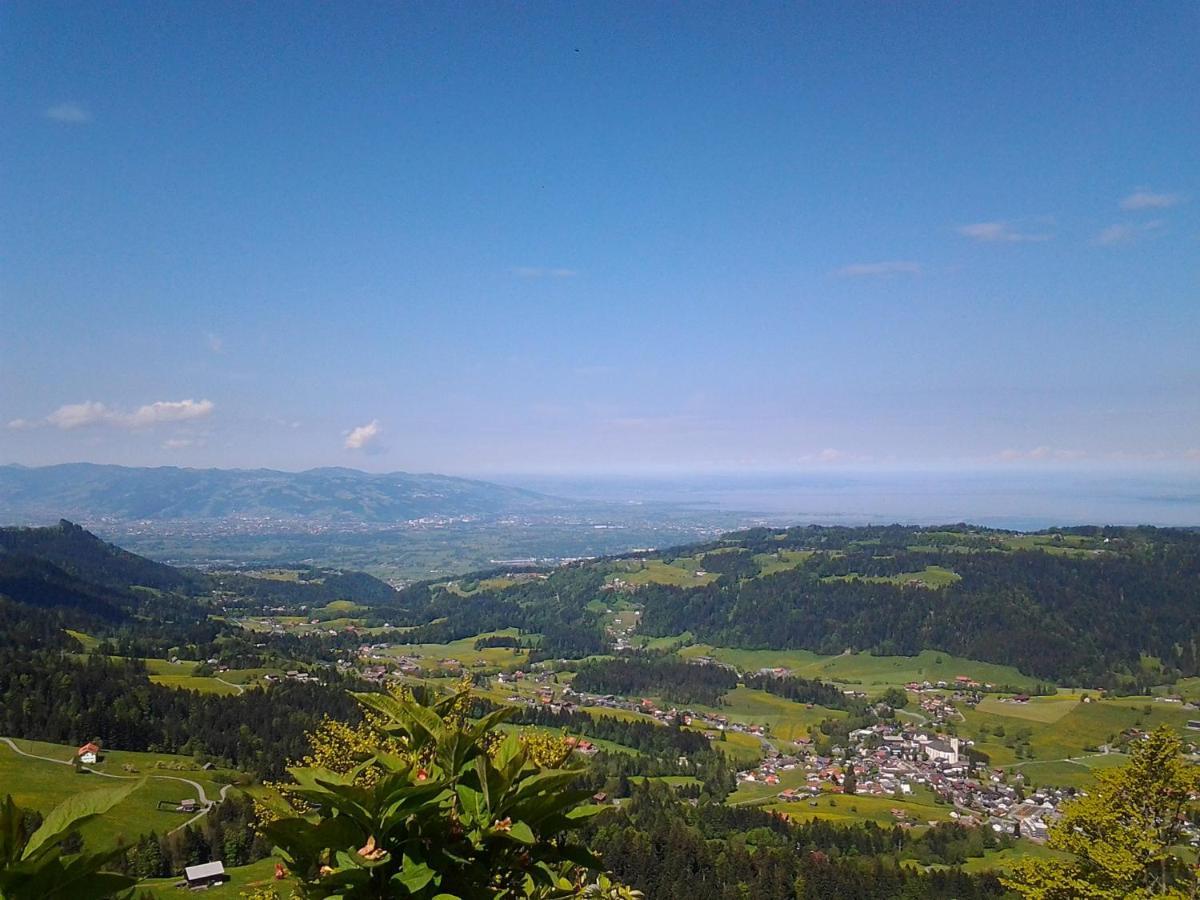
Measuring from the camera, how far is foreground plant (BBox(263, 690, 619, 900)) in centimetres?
245

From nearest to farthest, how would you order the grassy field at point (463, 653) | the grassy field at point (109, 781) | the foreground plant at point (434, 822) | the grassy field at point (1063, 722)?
the foreground plant at point (434, 822)
the grassy field at point (109, 781)
the grassy field at point (1063, 722)
the grassy field at point (463, 653)

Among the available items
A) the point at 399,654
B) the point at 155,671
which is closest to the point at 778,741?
the point at 399,654

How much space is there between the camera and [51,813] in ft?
6.43

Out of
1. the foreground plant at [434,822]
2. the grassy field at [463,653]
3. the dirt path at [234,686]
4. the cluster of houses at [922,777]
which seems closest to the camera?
the foreground plant at [434,822]

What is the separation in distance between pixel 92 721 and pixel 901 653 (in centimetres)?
14662

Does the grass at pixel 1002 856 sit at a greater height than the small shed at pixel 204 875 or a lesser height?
lesser

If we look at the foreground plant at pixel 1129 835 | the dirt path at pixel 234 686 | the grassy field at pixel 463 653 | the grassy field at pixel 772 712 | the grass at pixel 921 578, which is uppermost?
the foreground plant at pixel 1129 835

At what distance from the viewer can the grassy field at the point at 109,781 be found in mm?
50750

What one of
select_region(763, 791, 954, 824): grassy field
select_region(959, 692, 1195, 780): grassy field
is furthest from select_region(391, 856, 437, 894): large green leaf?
select_region(959, 692, 1195, 780): grassy field

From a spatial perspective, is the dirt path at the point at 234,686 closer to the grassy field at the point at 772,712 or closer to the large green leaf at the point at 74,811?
the grassy field at the point at 772,712

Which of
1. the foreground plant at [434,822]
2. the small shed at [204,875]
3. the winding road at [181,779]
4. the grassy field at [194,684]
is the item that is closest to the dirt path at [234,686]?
the grassy field at [194,684]

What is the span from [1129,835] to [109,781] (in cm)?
5617

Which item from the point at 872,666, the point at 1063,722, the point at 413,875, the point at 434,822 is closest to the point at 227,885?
the point at 434,822

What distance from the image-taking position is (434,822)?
2.65 metres
